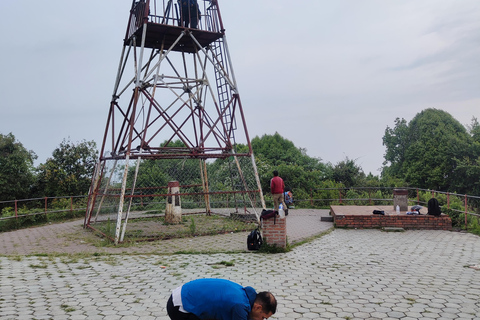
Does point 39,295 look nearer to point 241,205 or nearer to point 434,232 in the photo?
point 434,232

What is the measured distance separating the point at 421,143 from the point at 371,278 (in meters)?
33.4

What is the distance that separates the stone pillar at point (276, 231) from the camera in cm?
1047

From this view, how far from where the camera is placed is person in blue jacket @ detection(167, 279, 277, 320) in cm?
368

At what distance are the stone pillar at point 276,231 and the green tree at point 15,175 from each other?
23782 millimetres

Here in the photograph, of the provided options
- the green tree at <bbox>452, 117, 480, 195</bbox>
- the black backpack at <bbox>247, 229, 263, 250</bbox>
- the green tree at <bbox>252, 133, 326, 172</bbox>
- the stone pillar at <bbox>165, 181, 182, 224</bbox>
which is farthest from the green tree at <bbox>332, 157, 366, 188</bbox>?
the black backpack at <bbox>247, 229, 263, 250</bbox>

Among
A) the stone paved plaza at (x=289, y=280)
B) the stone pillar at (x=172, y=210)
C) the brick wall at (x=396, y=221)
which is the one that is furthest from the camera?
the stone pillar at (x=172, y=210)

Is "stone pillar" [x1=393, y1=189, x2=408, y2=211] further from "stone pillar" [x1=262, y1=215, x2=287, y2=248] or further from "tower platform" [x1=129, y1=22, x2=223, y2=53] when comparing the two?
"tower platform" [x1=129, y1=22, x2=223, y2=53]

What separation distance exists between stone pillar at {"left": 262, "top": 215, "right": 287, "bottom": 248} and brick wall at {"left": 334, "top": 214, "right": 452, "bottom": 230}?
4831 millimetres

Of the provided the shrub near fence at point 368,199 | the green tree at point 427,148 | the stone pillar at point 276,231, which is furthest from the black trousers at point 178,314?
the green tree at point 427,148

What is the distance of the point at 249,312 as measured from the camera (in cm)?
374

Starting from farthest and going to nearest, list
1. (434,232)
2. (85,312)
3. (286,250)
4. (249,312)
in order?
(434,232) < (286,250) < (85,312) < (249,312)

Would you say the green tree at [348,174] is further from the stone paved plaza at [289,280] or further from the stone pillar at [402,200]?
the stone paved plaza at [289,280]

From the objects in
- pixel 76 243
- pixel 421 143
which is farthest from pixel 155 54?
pixel 421 143

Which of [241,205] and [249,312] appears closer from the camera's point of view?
[249,312]
